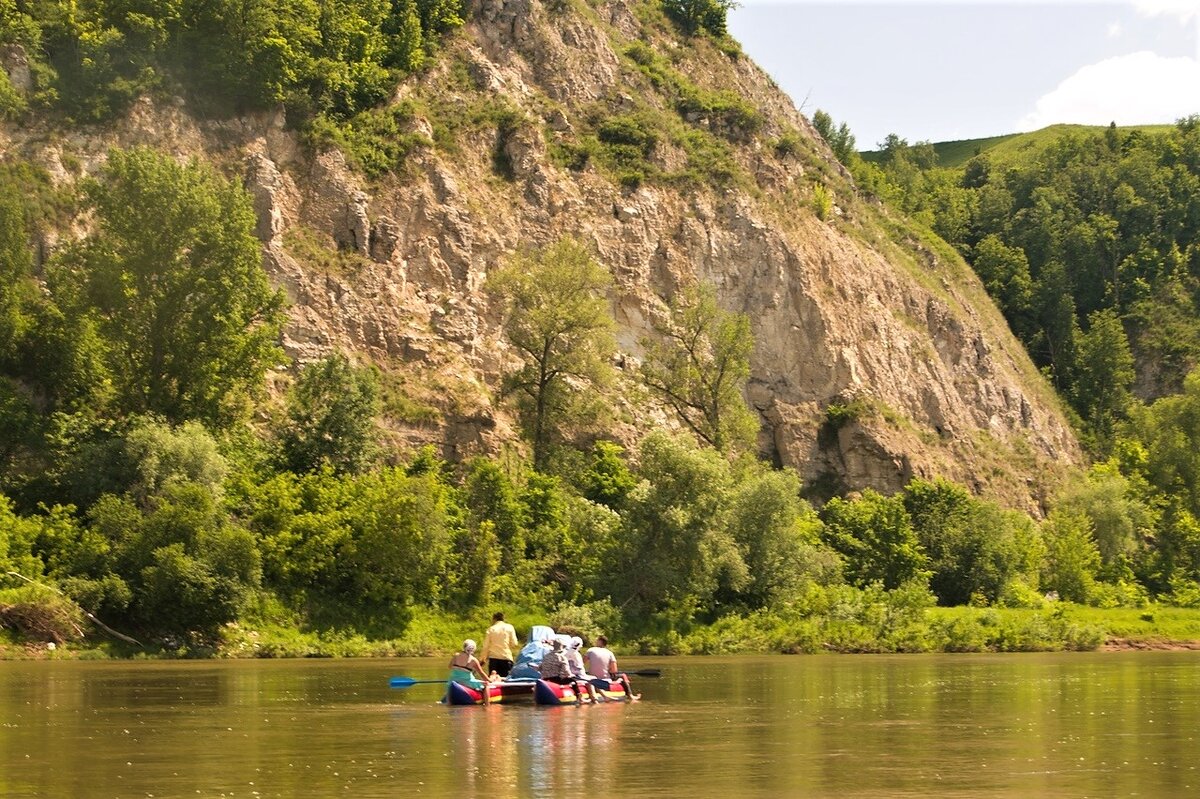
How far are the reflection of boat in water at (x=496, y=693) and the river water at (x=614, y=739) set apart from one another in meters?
0.37

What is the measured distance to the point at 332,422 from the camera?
213 feet

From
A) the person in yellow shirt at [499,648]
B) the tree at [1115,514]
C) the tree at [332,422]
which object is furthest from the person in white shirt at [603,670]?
the tree at [1115,514]

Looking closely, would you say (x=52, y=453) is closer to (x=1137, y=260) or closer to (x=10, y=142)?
(x=10, y=142)

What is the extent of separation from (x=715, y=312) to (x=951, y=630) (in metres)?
25.0

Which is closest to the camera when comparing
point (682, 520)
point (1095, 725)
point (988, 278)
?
point (1095, 725)

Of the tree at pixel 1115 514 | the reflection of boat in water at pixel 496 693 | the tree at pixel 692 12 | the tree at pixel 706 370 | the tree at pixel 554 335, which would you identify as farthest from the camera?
the tree at pixel 692 12

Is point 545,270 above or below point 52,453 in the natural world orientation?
above

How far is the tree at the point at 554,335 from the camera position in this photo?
2854 inches

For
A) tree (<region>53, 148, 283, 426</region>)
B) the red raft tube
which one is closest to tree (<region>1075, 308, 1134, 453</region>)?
tree (<region>53, 148, 283, 426</region>)

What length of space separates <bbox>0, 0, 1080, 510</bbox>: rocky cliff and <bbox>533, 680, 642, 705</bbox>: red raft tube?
39.6 m

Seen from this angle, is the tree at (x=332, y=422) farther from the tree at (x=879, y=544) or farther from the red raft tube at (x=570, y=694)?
the red raft tube at (x=570, y=694)

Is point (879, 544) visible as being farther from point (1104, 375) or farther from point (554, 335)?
point (1104, 375)

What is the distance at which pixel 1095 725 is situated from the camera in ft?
89.3

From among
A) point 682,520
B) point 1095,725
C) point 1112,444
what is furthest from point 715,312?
point 1095,725
